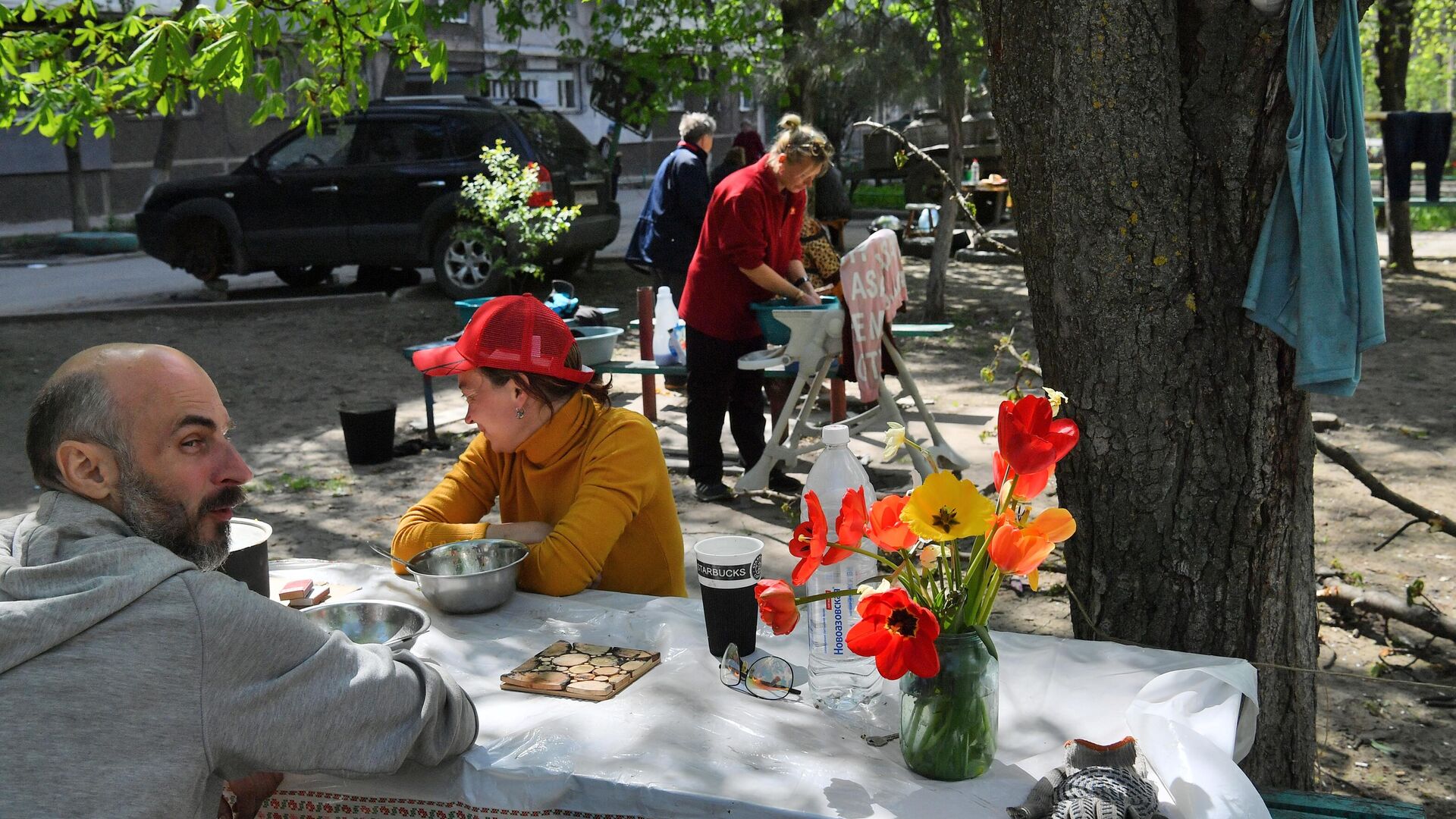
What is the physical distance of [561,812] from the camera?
5.64 ft

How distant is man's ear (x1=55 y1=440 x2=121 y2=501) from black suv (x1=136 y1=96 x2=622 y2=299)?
9.56m

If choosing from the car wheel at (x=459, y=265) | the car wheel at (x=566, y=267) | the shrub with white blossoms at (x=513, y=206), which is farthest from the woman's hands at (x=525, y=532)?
the car wheel at (x=566, y=267)

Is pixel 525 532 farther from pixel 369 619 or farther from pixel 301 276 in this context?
pixel 301 276

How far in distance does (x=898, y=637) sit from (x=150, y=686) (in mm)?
914

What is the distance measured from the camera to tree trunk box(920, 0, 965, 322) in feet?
32.9

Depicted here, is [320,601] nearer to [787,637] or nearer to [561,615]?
[561,615]

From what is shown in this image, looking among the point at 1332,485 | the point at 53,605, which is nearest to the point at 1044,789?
the point at 53,605

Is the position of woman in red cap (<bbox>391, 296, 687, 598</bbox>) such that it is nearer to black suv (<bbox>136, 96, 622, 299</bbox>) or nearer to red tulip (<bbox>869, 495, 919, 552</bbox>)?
red tulip (<bbox>869, 495, 919, 552</bbox>)

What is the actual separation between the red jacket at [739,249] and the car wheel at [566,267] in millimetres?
6835

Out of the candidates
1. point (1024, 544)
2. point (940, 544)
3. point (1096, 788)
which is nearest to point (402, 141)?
point (940, 544)

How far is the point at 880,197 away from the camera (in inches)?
928

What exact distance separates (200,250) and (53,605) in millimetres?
12140

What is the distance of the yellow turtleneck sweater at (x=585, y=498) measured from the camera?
259 centimetres

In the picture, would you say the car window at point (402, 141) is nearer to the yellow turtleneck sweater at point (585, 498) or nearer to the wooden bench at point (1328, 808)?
the yellow turtleneck sweater at point (585, 498)
